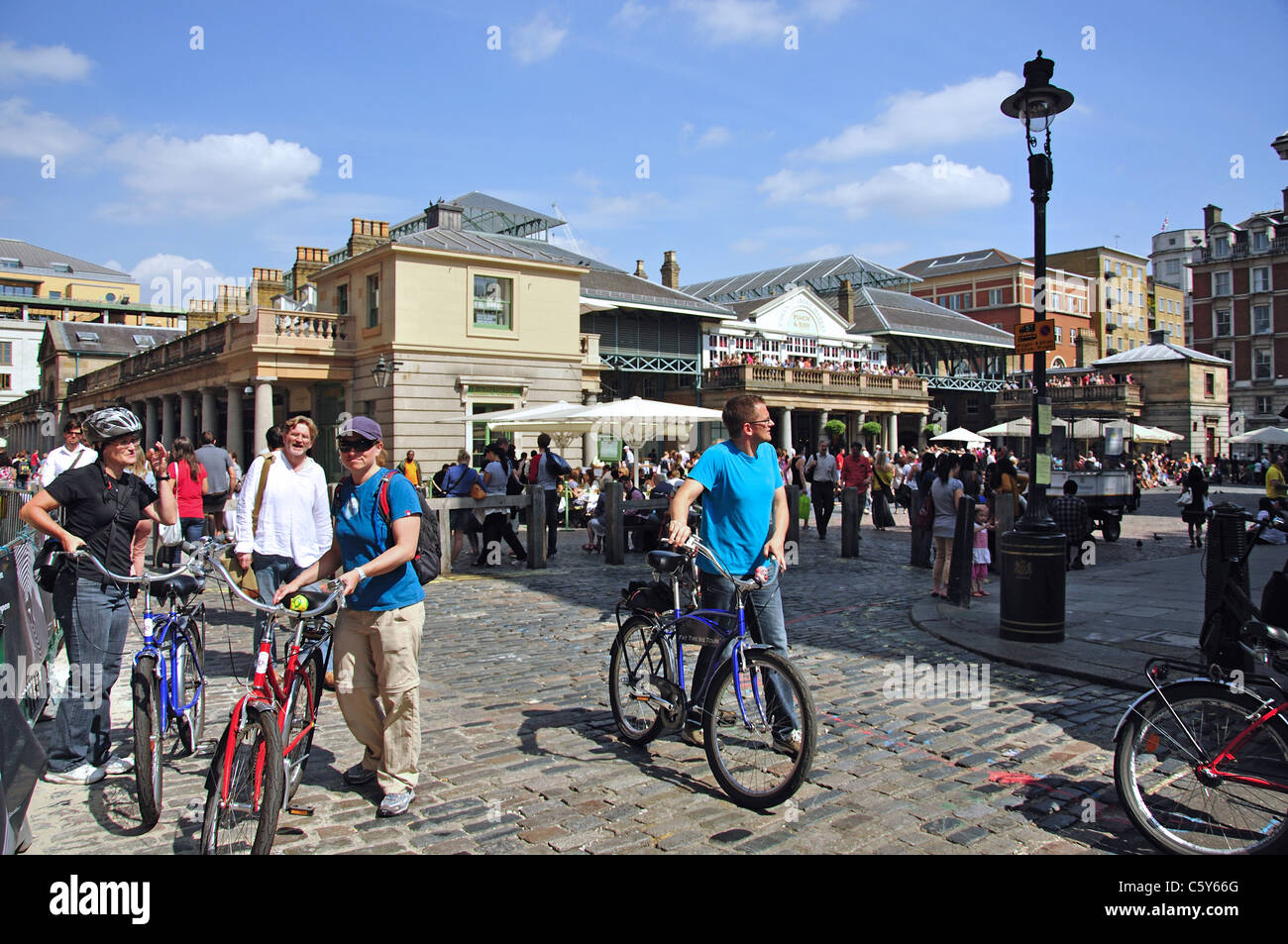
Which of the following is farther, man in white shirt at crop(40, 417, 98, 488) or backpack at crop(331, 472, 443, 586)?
man in white shirt at crop(40, 417, 98, 488)

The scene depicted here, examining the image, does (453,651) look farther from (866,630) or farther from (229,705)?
(866,630)

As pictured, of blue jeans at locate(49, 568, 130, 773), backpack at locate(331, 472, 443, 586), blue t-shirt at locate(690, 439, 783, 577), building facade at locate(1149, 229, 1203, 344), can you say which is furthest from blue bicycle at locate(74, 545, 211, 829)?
building facade at locate(1149, 229, 1203, 344)

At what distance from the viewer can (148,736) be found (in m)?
4.11

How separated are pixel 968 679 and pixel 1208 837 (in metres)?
2.93

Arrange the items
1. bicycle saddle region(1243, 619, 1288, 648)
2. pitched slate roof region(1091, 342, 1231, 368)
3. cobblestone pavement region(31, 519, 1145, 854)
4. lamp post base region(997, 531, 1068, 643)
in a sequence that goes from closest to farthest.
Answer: cobblestone pavement region(31, 519, 1145, 854), bicycle saddle region(1243, 619, 1288, 648), lamp post base region(997, 531, 1068, 643), pitched slate roof region(1091, 342, 1231, 368)

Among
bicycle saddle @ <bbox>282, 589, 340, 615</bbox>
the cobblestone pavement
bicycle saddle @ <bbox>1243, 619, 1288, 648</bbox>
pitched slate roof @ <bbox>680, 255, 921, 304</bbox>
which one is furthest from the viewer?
pitched slate roof @ <bbox>680, 255, 921, 304</bbox>

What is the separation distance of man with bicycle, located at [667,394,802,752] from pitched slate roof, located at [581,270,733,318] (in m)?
30.9

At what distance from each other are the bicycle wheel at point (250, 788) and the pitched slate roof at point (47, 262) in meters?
110

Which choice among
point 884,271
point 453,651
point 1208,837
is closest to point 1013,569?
point 1208,837

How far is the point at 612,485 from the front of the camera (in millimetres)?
13219

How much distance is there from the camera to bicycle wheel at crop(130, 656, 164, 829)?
3.99 metres

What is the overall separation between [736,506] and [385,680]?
1.96 metres

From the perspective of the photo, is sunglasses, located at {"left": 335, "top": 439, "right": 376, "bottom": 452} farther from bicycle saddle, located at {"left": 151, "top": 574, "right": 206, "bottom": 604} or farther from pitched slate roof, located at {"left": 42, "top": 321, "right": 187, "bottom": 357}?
pitched slate roof, located at {"left": 42, "top": 321, "right": 187, "bottom": 357}

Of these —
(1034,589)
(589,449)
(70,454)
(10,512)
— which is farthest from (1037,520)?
(589,449)
